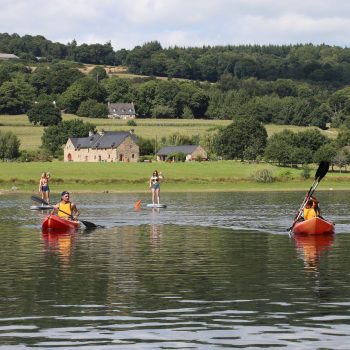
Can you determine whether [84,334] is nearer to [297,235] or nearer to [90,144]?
[297,235]

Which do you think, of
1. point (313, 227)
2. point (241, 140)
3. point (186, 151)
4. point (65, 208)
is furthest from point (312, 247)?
point (186, 151)

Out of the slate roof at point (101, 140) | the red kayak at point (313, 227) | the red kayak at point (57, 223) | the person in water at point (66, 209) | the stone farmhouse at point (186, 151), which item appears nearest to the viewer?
the red kayak at point (313, 227)

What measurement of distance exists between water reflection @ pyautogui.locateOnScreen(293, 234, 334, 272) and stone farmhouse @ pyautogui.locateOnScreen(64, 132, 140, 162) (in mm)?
140700

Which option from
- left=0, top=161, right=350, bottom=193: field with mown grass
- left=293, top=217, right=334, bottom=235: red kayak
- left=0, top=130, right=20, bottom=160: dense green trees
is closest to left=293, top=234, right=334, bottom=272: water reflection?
left=293, top=217, right=334, bottom=235: red kayak

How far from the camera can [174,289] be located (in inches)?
997

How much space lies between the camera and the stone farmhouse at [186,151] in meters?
182

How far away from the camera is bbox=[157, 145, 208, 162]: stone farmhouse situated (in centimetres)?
18232

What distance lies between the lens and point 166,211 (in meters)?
62.7

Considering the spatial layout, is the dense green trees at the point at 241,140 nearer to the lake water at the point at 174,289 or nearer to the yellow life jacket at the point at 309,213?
the yellow life jacket at the point at 309,213

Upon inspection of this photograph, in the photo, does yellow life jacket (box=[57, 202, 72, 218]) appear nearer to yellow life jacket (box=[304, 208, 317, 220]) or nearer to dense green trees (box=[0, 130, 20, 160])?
yellow life jacket (box=[304, 208, 317, 220])

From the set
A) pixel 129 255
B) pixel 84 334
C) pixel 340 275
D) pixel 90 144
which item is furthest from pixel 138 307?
pixel 90 144

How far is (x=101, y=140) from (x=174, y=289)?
542ft

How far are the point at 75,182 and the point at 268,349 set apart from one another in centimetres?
→ 9499

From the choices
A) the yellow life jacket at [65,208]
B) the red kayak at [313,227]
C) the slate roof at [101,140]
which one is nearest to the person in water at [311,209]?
the red kayak at [313,227]
